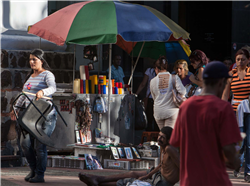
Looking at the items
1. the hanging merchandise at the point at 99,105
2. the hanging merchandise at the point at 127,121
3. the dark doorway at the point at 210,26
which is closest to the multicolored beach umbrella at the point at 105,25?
the hanging merchandise at the point at 99,105

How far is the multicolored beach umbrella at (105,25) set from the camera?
8438mm

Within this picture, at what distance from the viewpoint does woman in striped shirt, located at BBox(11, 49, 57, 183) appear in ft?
22.7

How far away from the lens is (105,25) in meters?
8.52

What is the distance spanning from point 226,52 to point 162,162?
9003mm

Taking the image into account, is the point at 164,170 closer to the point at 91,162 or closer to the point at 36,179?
the point at 36,179

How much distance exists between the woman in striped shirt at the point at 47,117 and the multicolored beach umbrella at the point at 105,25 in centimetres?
146

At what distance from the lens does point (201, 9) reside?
14.5 meters

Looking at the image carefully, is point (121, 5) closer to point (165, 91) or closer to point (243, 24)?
point (165, 91)

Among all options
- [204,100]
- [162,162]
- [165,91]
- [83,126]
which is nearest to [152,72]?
[83,126]

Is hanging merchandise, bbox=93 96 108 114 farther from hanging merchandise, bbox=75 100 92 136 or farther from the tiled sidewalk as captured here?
the tiled sidewalk

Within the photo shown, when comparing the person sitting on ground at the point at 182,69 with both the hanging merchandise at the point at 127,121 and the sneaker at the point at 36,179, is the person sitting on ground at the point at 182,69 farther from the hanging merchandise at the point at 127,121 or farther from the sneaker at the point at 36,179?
the sneaker at the point at 36,179

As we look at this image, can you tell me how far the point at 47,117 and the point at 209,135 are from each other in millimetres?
4124

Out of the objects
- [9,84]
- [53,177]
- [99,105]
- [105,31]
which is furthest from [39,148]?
[9,84]

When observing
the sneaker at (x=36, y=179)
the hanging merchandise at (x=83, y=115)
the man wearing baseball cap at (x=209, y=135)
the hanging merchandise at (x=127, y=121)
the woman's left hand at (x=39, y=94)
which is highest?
the man wearing baseball cap at (x=209, y=135)
